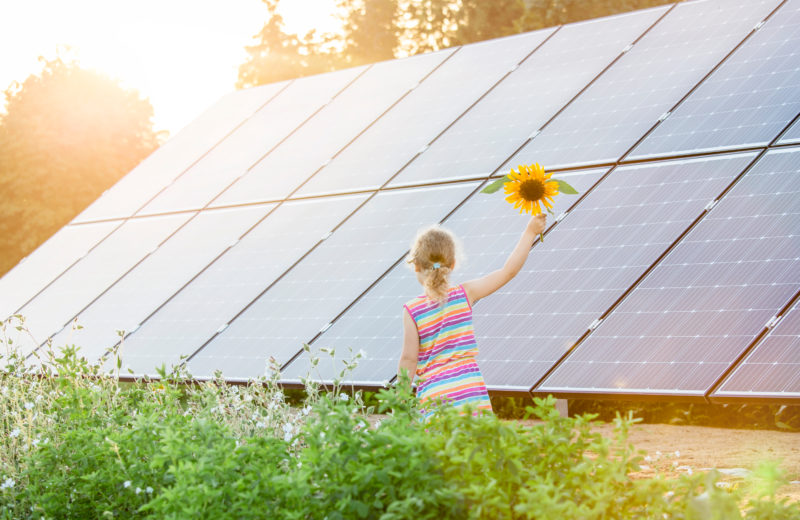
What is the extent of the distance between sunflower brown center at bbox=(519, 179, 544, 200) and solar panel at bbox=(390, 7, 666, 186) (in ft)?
15.9

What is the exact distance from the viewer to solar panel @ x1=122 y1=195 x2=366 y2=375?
11.2 m

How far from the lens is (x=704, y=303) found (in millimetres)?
7965

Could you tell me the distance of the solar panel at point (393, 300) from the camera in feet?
30.1

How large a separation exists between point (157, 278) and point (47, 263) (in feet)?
13.8

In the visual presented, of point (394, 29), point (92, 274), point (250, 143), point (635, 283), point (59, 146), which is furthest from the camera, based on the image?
point (394, 29)

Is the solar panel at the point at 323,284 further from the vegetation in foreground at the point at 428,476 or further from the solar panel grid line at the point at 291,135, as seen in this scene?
the vegetation in foreground at the point at 428,476

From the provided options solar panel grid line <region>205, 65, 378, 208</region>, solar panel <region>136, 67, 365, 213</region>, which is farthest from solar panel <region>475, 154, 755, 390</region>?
solar panel <region>136, 67, 365, 213</region>

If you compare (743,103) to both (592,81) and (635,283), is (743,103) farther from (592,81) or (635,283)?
(635,283)

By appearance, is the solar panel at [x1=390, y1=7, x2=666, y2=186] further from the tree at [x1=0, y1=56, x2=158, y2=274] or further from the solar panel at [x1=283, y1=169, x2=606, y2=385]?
the tree at [x1=0, y1=56, x2=158, y2=274]

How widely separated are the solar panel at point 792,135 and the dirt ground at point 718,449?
288 cm

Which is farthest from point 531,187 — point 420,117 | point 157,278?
point 157,278

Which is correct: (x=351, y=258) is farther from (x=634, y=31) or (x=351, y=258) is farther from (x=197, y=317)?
(x=634, y=31)

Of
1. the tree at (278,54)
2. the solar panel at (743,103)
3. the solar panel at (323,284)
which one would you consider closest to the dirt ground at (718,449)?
the solar panel at (743,103)

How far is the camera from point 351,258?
36.1ft
